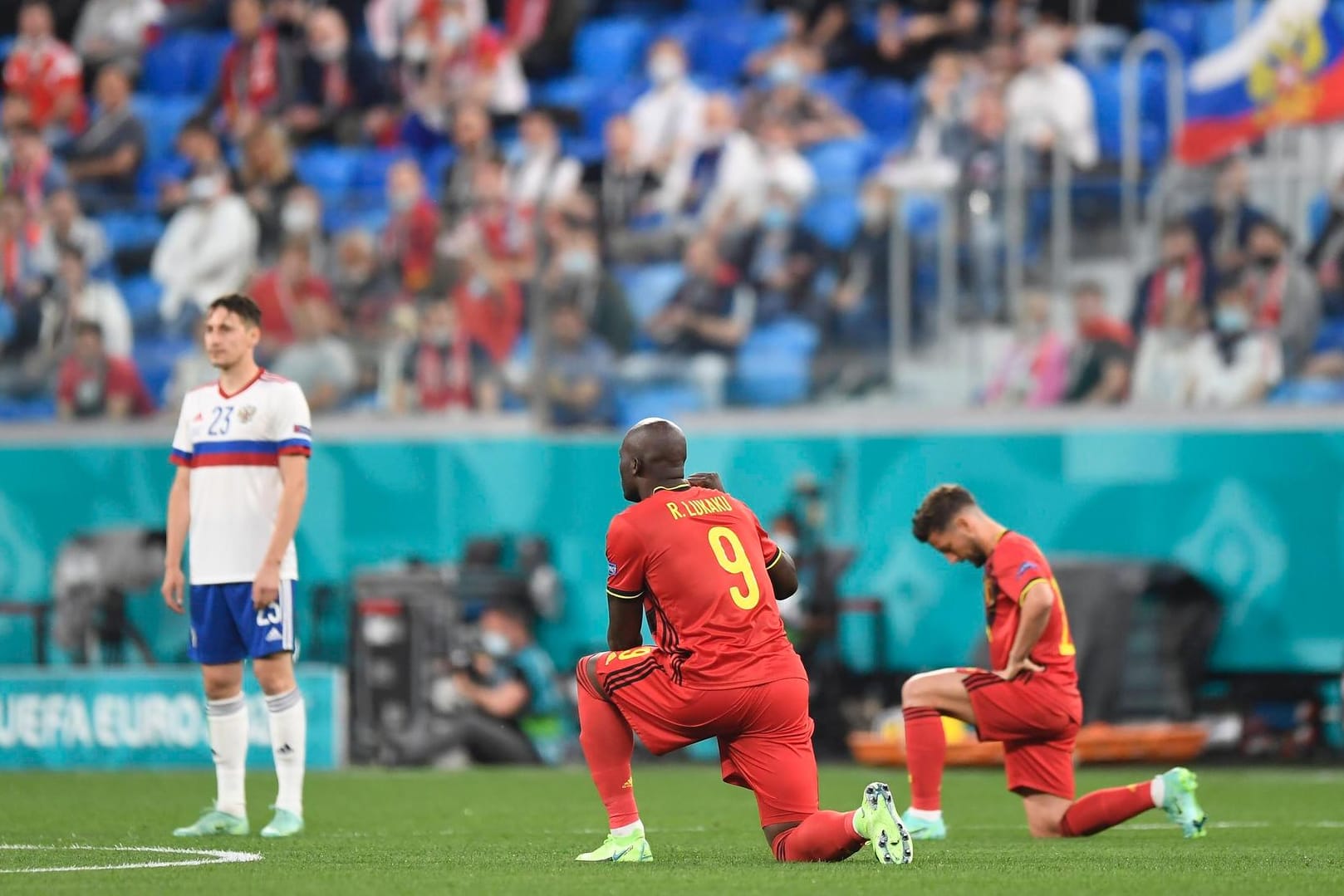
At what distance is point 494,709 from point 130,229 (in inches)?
194

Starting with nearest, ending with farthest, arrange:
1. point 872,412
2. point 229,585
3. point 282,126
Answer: point 229,585 → point 872,412 → point 282,126

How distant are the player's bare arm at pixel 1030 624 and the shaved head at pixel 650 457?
7.22 feet

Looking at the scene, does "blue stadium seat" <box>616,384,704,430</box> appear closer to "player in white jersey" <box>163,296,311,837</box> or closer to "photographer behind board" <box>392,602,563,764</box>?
"photographer behind board" <box>392,602,563,764</box>

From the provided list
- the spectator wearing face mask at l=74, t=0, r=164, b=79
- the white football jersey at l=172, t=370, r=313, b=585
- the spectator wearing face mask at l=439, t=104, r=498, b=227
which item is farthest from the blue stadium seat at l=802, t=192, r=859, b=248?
the spectator wearing face mask at l=74, t=0, r=164, b=79

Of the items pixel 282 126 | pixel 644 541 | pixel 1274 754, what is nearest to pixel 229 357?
pixel 644 541

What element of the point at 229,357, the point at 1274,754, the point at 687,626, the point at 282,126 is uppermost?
the point at 282,126

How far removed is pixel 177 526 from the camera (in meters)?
8.89

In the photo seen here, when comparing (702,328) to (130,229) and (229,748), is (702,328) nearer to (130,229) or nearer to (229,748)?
(130,229)

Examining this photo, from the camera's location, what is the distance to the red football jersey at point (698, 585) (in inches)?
266

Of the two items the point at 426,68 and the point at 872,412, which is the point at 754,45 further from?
the point at 872,412

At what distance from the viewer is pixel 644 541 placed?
6750 millimetres

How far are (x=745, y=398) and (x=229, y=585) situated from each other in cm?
714

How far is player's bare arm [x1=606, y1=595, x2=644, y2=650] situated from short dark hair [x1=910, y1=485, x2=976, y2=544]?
6.76 feet

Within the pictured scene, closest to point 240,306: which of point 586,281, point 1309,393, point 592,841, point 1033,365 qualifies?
point 592,841
